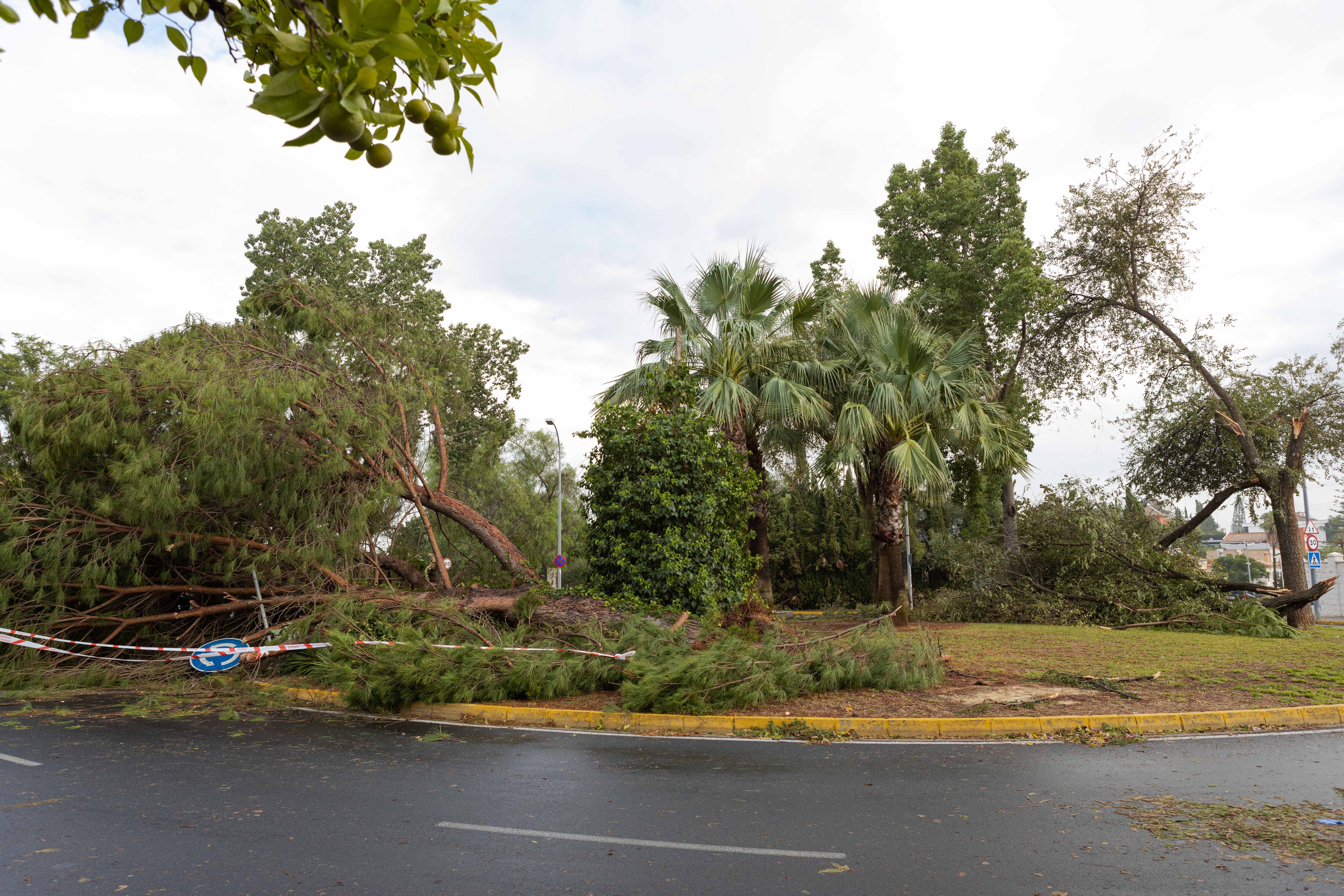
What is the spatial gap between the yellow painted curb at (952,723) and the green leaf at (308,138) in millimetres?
7680

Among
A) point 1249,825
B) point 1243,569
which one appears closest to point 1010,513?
point 1249,825

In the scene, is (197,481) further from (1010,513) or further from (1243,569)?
(1243,569)

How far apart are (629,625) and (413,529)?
13224 millimetres

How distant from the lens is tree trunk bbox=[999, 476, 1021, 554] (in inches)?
886

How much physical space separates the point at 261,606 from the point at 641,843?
30.1 ft

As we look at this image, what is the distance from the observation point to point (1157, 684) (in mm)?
→ 9914

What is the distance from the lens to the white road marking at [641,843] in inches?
179

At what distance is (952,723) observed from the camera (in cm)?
815

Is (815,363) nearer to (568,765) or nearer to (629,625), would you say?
(629,625)

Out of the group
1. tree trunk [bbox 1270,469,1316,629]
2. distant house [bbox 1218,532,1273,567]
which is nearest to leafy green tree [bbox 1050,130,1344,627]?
tree trunk [bbox 1270,469,1316,629]

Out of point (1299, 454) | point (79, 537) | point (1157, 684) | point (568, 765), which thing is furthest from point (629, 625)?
point (1299, 454)

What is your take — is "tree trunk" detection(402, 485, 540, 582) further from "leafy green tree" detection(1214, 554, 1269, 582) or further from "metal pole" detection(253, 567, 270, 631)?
"leafy green tree" detection(1214, 554, 1269, 582)

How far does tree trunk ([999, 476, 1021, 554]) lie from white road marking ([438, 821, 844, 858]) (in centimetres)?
1963

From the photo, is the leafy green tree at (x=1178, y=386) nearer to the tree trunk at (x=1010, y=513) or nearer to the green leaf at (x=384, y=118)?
the tree trunk at (x=1010, y=513)
